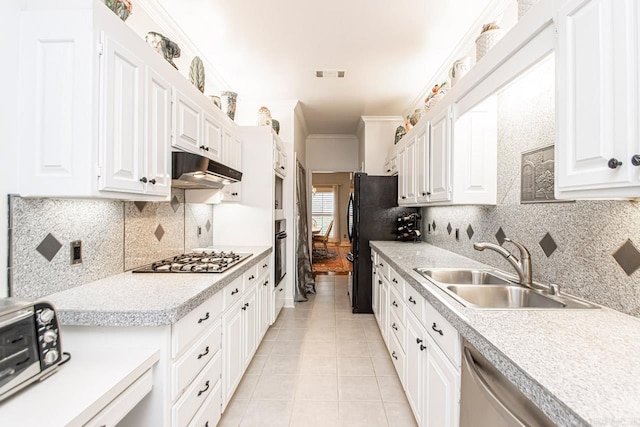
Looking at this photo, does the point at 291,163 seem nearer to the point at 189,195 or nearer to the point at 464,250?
the point at 189,195

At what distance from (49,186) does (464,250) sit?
9.05 feet

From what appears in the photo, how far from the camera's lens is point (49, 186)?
4.10ft

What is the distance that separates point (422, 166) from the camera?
110 inches

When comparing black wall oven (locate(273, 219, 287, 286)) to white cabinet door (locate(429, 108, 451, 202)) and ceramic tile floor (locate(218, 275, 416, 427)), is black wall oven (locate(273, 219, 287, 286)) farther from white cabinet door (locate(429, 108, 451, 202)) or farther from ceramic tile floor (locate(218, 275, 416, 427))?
white cabinet door (locate(429, 108, 451, 202))

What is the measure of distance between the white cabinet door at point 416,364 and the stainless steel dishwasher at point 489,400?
47 centimetres

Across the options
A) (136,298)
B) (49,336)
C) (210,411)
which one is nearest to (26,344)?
(49,336)

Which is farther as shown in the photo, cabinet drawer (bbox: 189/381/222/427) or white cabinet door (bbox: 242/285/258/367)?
white cabinet door (bbox: 242/285/258/367)

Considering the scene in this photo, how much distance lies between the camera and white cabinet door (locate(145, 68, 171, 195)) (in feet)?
5.21

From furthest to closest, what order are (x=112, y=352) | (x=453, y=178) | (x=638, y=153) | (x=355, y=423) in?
(x=453, y=178) < (x=355, y=423) < (x=112, y=352) < (x=638, y=153)

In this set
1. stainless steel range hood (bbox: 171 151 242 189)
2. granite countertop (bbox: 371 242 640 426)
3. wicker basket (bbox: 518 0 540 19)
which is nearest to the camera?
granite countertop (bbox: 371 242 640 426)

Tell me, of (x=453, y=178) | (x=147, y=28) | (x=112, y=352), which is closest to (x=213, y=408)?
(x=112, y=352)

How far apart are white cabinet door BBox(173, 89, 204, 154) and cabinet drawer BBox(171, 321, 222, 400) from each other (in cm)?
116

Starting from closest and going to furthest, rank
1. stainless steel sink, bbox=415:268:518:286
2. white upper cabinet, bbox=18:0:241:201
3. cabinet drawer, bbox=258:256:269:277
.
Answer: white upper cabinet, bbox=18:0:241:201 < stainless steel sink, bbox=415:268:518:286 < cabinet drawer, bbox=258:256:269:277

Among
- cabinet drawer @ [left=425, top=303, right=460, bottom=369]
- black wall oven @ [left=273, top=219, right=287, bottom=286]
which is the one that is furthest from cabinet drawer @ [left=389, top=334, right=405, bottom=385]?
black wall oven @ [left=273, top=219, right=287, bottom=286]
